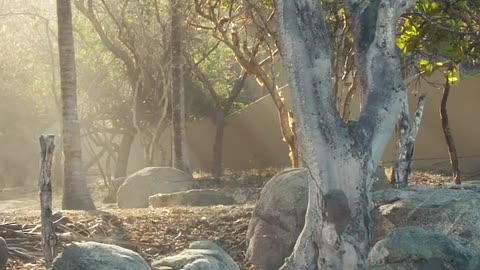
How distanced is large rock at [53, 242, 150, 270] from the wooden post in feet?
3.78

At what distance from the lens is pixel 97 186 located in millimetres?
27891

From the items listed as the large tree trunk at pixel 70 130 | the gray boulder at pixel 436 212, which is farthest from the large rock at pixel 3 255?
the large tree trunk at pixel 70 130

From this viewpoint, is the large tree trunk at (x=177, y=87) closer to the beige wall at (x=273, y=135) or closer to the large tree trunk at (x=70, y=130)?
the beige wall at (x=273, y=135)

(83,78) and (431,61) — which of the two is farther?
(83,78)

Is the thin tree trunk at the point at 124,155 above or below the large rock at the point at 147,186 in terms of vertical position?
above

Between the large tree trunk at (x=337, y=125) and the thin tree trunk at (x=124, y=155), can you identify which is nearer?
the large tree trunk at (x=337, y=125)

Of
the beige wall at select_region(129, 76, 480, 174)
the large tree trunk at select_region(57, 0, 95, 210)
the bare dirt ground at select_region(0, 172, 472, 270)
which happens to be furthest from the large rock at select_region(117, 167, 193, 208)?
the bare dirt ground at select_region(0, 172, 472, 270)

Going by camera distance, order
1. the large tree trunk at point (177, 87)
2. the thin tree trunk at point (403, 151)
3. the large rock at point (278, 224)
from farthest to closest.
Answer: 1. the large tree trunk at point (177, 87)
2. the thin tree trunk at point (403, 151)
3. the large rock at point (278, 224)

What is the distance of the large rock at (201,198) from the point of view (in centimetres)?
1491

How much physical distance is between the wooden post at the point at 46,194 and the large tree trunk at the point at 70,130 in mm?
5696

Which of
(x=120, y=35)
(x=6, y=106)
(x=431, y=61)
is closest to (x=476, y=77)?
(x=120, y=35)

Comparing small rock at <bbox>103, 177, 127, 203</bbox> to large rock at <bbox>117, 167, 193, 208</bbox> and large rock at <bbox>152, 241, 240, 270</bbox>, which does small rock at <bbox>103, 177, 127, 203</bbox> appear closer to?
large rock at <bbox>117, 167, 193, 208</bbox>

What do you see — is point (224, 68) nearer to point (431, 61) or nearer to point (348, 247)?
point (431, 61)

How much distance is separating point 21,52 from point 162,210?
1840 centimetres
